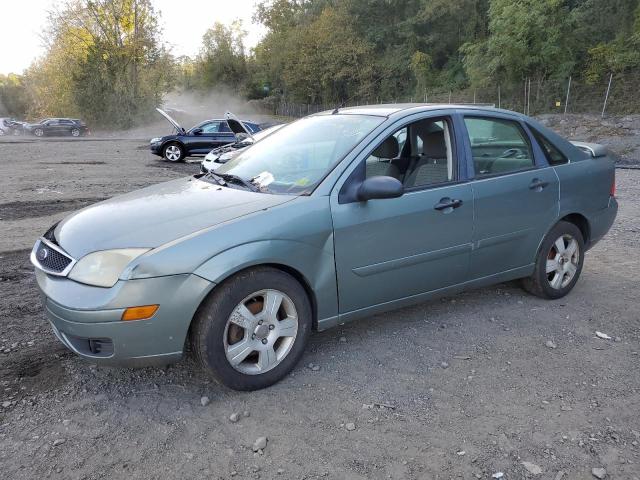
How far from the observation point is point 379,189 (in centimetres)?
326

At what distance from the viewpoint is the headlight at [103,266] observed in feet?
9.15

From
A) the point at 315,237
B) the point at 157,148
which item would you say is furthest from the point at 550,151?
the point at 157,148

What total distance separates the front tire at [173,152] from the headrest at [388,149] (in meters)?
14.1

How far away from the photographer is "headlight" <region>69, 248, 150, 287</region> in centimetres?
279

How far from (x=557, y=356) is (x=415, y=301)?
102 cm

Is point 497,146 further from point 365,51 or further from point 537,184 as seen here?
point 365,51

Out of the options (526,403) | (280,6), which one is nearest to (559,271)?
(526,403)

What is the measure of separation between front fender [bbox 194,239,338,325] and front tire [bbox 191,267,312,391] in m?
0.07

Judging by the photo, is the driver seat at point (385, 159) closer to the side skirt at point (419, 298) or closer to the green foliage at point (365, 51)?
the side skirt at point (419, 298)

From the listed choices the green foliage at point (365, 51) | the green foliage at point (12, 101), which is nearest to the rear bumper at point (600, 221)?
the green foliage at point (365, 51)

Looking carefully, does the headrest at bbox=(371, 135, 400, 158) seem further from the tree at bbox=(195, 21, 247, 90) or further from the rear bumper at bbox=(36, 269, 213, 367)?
the tree at bbox=(195, 21, 247, 90)

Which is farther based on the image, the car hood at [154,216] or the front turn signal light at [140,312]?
the car hood at [154,216]

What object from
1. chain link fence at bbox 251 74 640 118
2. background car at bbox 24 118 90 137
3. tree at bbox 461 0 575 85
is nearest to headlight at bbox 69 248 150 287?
chain link fence at bbox 251 74 640 118

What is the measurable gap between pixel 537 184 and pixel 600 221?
102 centimetres
